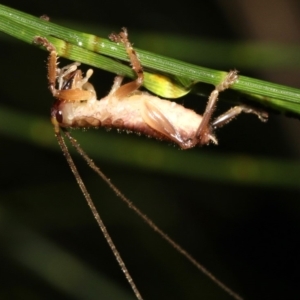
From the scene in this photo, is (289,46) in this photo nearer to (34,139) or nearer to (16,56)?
(34,139)

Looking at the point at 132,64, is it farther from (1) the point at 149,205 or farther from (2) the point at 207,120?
(1) the point at 149,205

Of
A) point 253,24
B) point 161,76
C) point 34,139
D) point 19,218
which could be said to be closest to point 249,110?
point 161,76

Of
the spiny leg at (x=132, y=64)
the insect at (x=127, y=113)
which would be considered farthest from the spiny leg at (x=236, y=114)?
the spiny leg at (x=132, y=64)

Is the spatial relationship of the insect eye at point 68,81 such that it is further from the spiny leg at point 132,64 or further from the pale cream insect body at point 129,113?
the spiny leg at point 132,64

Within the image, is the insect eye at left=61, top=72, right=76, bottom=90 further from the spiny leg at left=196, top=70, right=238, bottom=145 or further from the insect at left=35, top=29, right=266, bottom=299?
the spiny leg at left=196, top=70, right=238, bottom=145

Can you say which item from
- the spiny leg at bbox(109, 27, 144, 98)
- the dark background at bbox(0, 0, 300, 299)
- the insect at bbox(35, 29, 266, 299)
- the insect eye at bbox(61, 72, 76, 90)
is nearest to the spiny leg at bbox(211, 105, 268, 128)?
the insect at bbox(35, 29, 266, 299)

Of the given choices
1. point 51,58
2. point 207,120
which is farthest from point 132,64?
point 207,120

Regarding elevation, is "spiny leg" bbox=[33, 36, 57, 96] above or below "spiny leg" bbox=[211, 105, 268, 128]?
below
